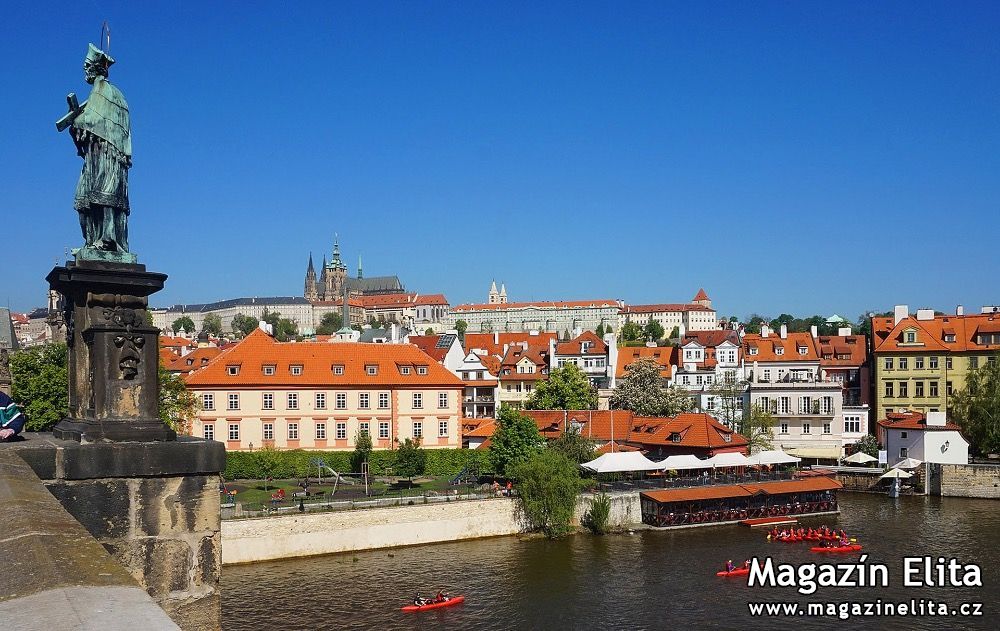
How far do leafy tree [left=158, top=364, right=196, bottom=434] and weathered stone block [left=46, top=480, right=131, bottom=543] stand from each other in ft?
125

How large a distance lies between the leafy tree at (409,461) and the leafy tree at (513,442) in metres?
4.16

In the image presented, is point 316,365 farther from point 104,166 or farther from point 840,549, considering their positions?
point 104,166

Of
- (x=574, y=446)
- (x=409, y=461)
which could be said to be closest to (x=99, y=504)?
(x=409, y=461)

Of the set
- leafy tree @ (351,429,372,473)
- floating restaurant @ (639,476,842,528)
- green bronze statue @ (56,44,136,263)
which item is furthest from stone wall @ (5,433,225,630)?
leafy tree @ (351,429,372,473)

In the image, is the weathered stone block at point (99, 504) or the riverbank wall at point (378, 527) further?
the riverbank wall at point (378, 527)

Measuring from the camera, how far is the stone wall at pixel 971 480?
4694cm

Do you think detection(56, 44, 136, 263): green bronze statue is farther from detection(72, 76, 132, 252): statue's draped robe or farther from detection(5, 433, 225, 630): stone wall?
detection(5, 433, 225, 630): stone wall

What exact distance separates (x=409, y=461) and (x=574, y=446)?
8207 millimetres

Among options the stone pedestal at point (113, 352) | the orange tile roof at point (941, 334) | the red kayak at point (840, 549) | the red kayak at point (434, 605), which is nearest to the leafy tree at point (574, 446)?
the red kayak at point (840, 549)

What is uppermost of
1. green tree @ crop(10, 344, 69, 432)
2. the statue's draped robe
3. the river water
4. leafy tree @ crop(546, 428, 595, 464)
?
the statue's draped robe

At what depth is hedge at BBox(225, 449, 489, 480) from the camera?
151 feet

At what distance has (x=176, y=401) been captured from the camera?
4447 cm

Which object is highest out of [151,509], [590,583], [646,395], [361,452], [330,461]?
[151,509]

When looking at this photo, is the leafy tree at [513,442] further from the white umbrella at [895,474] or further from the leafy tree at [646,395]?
the white umbrella at [895,474]
